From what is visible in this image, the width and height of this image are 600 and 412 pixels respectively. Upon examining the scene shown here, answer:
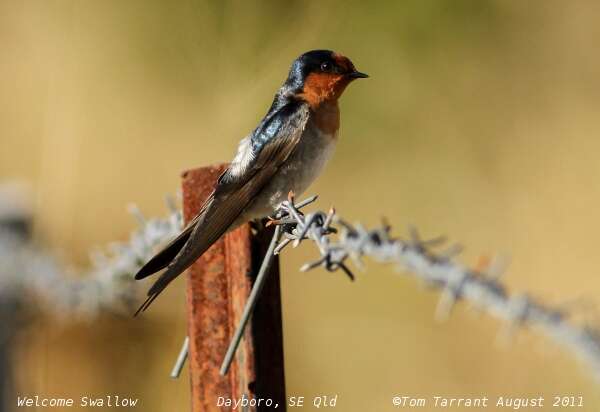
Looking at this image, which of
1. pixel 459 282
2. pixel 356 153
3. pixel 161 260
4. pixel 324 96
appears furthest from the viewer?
pixel 356 153

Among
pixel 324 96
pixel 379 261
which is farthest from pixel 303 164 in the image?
pixel 379 261

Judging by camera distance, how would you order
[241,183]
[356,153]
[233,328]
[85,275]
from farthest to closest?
[356,153] < [85,275] < [241,183] < [233,328]

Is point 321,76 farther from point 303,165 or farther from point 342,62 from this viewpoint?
point 303,165

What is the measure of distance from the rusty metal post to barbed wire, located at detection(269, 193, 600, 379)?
24 centimetres

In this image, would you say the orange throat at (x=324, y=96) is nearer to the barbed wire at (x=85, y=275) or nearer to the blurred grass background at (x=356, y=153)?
the blurred grass background at (x=356, y=153)

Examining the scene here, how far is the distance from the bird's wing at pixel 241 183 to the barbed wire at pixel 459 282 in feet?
1.10

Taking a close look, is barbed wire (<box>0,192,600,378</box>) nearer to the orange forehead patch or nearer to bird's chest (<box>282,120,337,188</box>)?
bird's chest (<box>282,120,337,188</box>)

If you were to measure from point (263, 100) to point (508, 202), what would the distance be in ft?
2.55

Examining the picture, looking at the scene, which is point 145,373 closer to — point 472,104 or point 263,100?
point 263,100

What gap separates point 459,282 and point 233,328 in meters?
0.51

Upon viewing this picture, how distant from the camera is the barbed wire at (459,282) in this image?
0.64 m

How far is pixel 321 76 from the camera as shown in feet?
6.57

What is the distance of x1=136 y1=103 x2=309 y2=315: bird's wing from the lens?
1249mm

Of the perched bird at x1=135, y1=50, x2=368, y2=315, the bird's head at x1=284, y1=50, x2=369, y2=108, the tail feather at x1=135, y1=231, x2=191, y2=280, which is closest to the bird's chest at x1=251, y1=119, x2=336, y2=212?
the perched bird at x1=135, y1=50, x2=368, y2=315
